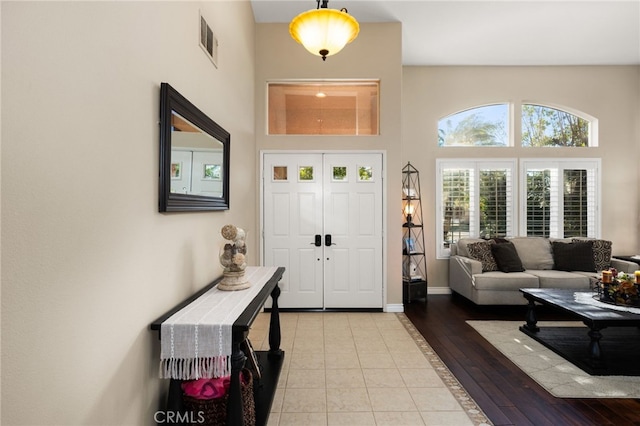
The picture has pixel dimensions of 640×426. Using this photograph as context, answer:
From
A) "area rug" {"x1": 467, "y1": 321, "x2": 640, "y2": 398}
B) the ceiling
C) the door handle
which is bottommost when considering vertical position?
"area rug" {"x1": 467, "y1": 321, "x2": 640, "y2": 398}

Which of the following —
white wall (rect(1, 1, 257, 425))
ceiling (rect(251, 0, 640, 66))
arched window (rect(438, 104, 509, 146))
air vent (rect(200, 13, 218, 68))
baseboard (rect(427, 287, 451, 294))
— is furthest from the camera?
arched window (rect(438, 104, 509, 146))

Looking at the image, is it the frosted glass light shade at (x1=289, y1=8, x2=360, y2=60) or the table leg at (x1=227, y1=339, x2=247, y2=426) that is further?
the frosted glass light shade at (x1=289, y1=8, x2=360, y2=60)

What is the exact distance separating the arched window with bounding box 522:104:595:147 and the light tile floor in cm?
427

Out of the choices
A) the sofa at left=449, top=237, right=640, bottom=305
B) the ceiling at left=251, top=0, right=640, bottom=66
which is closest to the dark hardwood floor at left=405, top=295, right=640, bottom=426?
the sofa at left=449, top=237, right=640, bottom=305

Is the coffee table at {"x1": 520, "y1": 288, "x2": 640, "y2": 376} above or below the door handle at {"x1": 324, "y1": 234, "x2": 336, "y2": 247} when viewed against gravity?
below

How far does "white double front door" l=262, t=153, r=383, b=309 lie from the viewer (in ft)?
15.3

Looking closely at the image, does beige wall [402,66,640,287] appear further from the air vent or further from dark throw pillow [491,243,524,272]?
the air vent

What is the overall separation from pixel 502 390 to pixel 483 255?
274 cm

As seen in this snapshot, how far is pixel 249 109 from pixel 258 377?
3.15 metres

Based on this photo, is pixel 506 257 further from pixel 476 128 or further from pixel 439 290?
pixel 476 128
